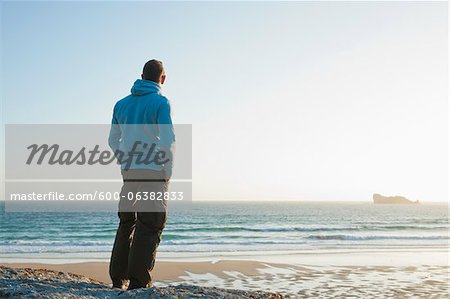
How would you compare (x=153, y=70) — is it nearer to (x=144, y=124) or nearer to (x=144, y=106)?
(x=144, y=106)

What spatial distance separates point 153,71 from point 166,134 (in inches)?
25.2

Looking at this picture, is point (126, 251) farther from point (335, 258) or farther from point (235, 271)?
point (335, 258)

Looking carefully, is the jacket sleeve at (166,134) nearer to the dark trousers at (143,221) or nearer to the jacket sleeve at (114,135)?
the dark trousers at (143,221)

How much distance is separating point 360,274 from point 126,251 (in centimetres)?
632

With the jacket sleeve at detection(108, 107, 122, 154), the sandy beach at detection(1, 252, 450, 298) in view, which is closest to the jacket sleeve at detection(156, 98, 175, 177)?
the jacket sleeve at detection(108, 107, 122, 154)

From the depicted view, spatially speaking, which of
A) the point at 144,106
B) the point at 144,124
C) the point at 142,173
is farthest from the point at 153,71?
the point at 142,173

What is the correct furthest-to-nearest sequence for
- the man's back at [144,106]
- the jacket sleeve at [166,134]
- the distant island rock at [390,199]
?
the distant island rock at [390,199] < the man's back at [144,106] < the jacket sleeve at [166,134]

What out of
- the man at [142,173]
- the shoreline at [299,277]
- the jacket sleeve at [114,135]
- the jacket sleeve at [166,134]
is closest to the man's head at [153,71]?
the man at [142,173]

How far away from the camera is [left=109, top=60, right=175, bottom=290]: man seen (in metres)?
4.20

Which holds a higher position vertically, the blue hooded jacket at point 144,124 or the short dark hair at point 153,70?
the short dark hair at point 153,70

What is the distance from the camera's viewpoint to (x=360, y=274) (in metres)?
9.54

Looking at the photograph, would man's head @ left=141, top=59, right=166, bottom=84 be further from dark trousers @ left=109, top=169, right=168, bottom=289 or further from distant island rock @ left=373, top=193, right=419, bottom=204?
distant island rock @ left=373, top=193, right=419, bottom=204

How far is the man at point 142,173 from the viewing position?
420cm

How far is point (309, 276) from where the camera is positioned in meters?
9.21
